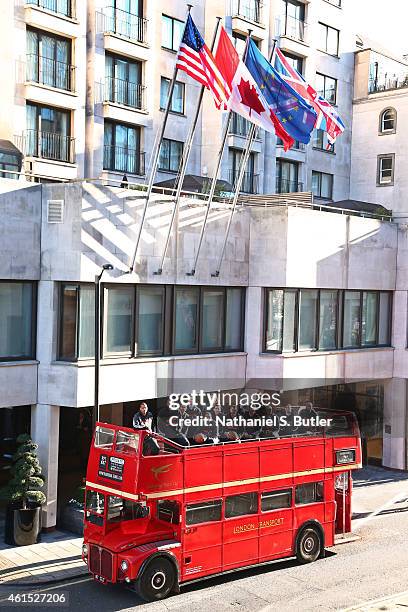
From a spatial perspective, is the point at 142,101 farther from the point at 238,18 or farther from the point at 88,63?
the point at 238,18

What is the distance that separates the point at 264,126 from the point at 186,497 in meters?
11.4

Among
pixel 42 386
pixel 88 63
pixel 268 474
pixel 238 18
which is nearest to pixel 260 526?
pixel 268 474

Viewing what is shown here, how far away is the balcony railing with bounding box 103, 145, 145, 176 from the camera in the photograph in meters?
34.8

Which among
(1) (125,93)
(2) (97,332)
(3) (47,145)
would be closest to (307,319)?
(2) (97,332)

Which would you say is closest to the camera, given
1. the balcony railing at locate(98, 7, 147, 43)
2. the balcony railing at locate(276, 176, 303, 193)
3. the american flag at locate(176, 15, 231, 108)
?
the american flag at locate(176, 15, 231, 108)

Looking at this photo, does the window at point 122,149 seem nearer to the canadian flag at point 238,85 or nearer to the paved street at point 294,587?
the canadian flag at point 238,85

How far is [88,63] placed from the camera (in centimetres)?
3362

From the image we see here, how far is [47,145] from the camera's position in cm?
3278

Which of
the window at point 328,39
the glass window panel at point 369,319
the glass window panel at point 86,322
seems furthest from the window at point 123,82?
the glass window panel at point 86,322

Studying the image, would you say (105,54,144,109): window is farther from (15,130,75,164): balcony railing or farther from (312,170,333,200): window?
(312,170,333,200): window

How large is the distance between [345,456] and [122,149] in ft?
60.3

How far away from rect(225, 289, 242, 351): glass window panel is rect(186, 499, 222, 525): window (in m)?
9.03

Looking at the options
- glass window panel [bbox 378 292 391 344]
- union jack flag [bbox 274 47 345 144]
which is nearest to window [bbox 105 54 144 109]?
union jack flag [bbox 274 47 345 144]

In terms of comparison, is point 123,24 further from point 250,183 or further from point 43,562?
point 43,562
